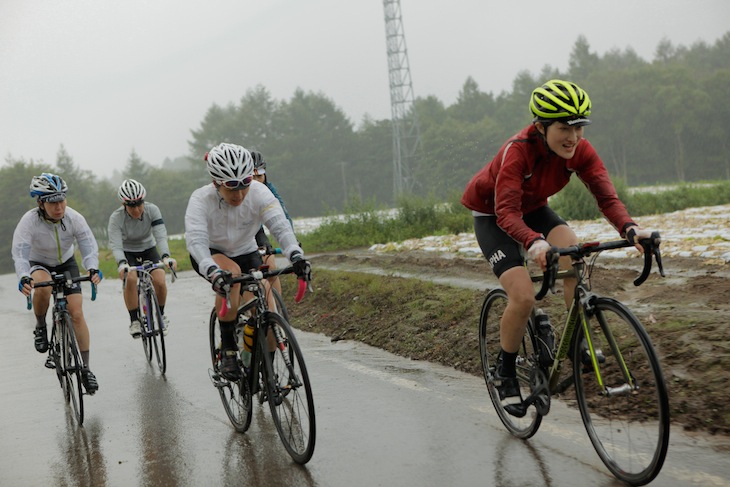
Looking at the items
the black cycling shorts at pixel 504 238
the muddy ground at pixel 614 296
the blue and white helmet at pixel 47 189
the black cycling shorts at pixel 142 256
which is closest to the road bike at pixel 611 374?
the black cycling shorts at pixel 504 238

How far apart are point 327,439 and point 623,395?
2311 mm

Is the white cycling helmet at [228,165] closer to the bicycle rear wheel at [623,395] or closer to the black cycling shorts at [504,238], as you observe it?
the black cycling shorts at [504,238]

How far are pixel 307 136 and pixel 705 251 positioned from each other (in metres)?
98.7

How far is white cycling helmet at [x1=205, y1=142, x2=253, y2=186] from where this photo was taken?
5.74m

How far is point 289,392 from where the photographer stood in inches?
214

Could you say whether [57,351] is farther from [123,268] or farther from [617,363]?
[617,363]

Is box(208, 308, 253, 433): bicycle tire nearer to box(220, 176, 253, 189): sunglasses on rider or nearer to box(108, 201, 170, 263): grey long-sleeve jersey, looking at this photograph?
box(220, 176, 253, 189): sunglasses on rider

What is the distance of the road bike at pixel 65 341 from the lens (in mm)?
7449

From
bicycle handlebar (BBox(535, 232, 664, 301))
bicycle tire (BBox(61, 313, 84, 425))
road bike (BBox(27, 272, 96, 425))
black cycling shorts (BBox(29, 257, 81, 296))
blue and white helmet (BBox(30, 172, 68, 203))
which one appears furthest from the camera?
black cycling shorts (BBox(29, 257, 81, 296))

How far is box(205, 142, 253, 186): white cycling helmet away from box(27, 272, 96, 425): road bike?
2.30 m

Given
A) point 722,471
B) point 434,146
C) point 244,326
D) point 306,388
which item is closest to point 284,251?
point 244,326

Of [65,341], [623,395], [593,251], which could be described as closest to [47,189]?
[65,341]

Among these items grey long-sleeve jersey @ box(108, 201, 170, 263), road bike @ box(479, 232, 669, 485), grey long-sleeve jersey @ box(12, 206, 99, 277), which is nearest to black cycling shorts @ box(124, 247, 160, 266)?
grey long-sleeve jersey @ box(108, 201, 170, 263)

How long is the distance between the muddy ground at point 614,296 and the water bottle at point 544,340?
104 cm
